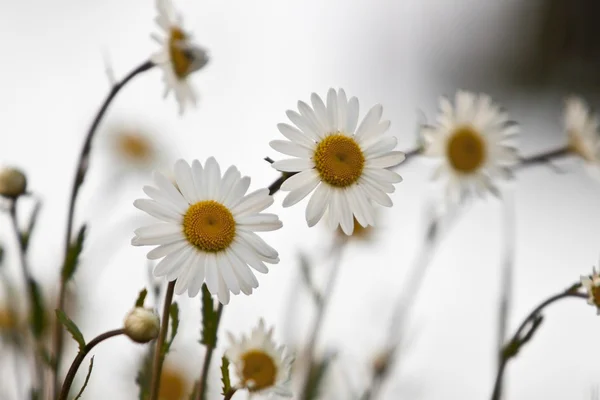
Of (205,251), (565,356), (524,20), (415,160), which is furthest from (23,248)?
(524,20)

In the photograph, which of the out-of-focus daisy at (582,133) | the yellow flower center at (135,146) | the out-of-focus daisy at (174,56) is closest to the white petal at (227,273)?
the out-of-focus daisy at (174,56)

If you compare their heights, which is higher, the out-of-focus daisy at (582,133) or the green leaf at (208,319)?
the out-of-focus daisy at (582,133)

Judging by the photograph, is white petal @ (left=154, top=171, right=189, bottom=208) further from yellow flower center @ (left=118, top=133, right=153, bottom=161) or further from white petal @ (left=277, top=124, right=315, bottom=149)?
yellow flower center @ (left=118, top=133, right=153, bottom=161)

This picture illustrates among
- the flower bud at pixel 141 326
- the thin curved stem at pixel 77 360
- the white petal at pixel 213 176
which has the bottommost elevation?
the thin curved stem at pixel 77 360

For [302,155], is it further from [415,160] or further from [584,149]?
[584,149]

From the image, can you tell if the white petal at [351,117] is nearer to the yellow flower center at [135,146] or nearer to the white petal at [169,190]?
the white petal at [169,190]
